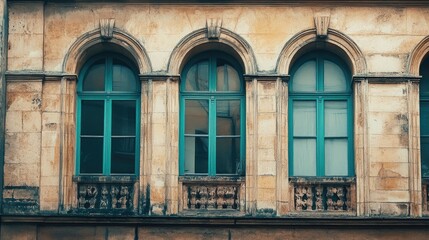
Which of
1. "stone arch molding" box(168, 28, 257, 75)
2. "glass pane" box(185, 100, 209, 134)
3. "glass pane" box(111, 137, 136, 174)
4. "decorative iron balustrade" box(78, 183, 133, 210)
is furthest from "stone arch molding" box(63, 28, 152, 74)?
"decorative iron balustrade" box(78, 183, 133, 210)

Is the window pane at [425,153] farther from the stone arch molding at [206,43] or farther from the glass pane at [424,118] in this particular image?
the stone arch molding at [206,43]

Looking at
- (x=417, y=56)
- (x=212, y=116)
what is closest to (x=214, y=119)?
(x=212, y=116)

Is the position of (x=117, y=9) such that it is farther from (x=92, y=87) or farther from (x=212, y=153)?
(x=212, y=153)

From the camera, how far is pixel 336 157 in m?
21.4

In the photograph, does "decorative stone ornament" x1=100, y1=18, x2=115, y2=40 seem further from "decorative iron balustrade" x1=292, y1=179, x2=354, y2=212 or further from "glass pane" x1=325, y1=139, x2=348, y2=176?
"glass pane" x1=325, y1=139, x2=348, y2=176

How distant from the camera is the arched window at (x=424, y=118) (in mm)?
21439

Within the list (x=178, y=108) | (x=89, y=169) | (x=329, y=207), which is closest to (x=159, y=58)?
(x=178, y=108)

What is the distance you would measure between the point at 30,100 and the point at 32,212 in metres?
2.15

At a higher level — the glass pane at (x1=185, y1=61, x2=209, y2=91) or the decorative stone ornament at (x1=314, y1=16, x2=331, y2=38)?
the decorative stone ornament at (x1=314, y1=16, x2=331, y2=38)

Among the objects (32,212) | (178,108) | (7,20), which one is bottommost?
(32,212)

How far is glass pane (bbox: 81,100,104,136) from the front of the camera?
21.6 metres

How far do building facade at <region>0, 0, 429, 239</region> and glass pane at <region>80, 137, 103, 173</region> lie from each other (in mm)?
28

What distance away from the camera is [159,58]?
2127cm

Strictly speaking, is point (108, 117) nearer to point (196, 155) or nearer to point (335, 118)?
point (196, 155)
